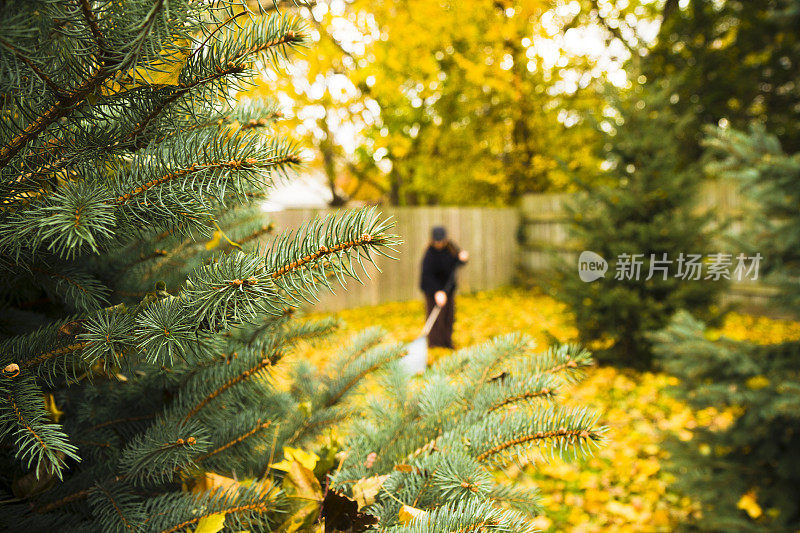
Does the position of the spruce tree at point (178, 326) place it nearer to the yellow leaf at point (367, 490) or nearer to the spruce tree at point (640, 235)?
the yellow leaf at point (367, 490)

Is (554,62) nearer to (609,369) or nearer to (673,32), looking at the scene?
(673,32)

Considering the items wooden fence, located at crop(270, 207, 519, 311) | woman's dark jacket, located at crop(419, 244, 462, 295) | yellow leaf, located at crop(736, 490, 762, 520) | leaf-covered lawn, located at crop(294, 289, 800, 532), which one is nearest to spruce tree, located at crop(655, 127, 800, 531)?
yellow leaf, located at crop(736, 490, 762, 520)

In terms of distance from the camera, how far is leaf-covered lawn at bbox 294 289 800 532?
112 inches

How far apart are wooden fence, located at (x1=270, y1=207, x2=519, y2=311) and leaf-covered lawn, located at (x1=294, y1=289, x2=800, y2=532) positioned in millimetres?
1420

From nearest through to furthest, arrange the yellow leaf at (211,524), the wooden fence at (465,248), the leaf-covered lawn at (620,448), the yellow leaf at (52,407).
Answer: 1. the yellow leaf at (211,524)
2. the yellow leaf at (52,407)
3. the leaf-covered lawn at (620,448)
4. the wooden fence at (465,248)

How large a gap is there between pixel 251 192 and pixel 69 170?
0.92 feet

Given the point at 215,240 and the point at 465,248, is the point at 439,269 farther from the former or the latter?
the point at 215,240

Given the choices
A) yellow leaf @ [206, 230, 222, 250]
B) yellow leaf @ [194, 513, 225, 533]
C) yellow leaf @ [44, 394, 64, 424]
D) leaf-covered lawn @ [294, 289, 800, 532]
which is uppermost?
yellow leaf @ [206, 230, 222, 250]

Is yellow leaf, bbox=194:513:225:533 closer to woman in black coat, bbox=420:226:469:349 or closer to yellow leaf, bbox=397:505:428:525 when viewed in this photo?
yellow leaf, bbox=397:505:428:525

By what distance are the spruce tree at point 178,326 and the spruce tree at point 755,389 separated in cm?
188

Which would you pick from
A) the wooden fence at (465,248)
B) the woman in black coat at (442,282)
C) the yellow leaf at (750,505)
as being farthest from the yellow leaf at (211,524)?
the wooden fence at (465,248)

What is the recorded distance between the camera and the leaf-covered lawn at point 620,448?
2.84 meters

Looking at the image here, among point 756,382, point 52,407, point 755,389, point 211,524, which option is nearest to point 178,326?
point 211,524

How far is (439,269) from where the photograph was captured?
5.97 meters
